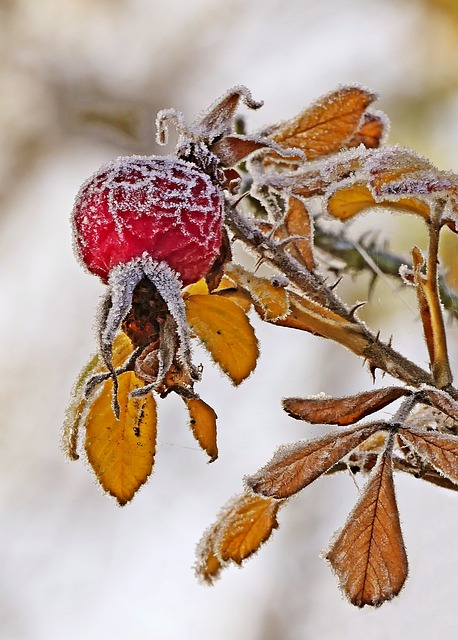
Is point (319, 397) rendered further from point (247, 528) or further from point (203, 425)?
point (247, 528)

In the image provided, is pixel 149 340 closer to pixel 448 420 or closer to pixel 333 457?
pixel 333 457

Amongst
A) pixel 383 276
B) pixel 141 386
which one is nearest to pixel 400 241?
pixel 383 276

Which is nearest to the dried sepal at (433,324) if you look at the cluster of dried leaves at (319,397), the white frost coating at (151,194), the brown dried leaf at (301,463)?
the cluster of dried leaves at (319,397)

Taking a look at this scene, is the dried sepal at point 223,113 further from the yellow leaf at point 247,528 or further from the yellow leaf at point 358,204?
the yellow leaf at point 247,528

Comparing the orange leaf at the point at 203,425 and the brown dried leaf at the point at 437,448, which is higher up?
the orange leaf at the point at 203,425

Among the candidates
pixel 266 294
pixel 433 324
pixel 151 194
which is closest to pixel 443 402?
pixel 433 324

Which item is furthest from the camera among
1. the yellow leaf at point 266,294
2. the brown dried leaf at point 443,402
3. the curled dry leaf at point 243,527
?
the curled dry leaf at point 243,527
